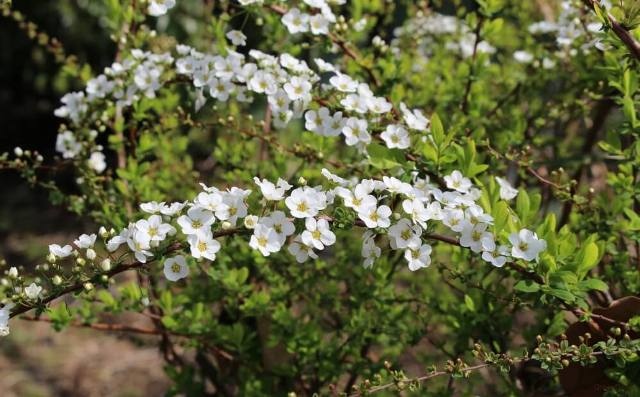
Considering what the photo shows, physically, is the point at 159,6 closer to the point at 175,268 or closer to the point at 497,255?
the point at 175,268

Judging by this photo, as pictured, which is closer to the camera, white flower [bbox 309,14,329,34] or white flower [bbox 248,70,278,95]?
white flower [bbox 248,70,278,95]

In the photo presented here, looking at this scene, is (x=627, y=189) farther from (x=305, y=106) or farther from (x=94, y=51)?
(x=94, y=51)

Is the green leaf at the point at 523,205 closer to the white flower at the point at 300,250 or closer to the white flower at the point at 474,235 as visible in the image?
the white flower at the point at 474,235

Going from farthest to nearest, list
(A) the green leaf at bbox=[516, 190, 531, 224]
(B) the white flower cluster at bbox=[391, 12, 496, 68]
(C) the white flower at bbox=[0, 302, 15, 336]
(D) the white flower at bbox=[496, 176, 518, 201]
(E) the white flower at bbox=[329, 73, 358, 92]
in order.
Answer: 1. (B) the white flower cluster at bbox=[391, 12, 496, 68]
2. (E) the white flower at bbox=[329, 73, 358, 92]
3. (D) the white flower at bbox=[496, 176, 518, 201]
4. (A) the green leaf at bbox=[516, 190, 531, 224]
5. (C) the white flower at bbox=[0, 302, 15, 336]

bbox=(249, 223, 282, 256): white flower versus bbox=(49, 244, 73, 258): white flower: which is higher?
bbox=(249, 223, 282, 256): white flower

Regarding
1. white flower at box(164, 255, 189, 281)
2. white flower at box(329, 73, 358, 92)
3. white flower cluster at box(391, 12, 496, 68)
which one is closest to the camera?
white flower at box(164, 255, 189, 281)

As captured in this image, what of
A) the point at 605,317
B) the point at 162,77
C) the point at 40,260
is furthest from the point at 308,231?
the point at 40,260

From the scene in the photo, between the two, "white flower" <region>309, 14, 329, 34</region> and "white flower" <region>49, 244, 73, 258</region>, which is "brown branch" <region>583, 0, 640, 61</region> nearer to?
"white flower" <region>309, 14, 329, 34</region>

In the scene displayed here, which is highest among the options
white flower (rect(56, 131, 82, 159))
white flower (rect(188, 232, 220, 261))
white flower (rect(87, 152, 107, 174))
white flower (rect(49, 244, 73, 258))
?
white flower (rect(188, 232, 220, 261))

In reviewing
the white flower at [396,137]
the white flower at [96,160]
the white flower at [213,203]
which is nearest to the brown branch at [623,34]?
the white flower at [396,137]

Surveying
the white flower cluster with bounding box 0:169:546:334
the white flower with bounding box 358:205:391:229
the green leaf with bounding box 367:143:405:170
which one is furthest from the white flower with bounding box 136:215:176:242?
the green leaf with bounding box 367:143:405:170
